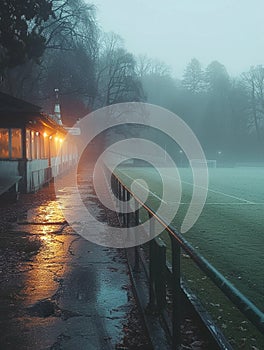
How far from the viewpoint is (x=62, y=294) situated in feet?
18.4

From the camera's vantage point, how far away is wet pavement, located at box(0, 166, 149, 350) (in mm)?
4289

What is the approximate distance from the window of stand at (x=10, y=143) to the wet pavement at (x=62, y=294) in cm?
850

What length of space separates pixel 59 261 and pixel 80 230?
2953 millimetres

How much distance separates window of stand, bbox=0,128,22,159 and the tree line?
2289 millimetres

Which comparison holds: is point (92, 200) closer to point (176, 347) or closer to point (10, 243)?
point (10, 243)

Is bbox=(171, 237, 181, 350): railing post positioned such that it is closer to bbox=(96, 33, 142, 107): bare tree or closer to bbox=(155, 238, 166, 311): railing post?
bbox=(155, 238, 166, 311): railing post

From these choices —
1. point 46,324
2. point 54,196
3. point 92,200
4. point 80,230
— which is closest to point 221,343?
point 46,324

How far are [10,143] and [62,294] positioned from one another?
13095 millimetres

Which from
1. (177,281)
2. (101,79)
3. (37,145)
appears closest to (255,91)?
(101,79)

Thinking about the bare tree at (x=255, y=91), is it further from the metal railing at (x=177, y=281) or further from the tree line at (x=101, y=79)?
the metal railing at (x=177, y=281)

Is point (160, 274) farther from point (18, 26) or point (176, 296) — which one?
point (18, 26)

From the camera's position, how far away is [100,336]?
434 cm

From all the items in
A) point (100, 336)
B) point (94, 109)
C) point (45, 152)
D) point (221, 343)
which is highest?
point (94, 109)

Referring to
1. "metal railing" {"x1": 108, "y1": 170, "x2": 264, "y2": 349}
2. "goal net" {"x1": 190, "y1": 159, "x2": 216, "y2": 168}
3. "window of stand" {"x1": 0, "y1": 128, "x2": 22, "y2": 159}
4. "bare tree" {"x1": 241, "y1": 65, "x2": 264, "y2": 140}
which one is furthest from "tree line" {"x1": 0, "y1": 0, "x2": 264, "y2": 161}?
"metal railing" {"x1": 108, "y1": 170, "x2": 264, "y2": 349}
